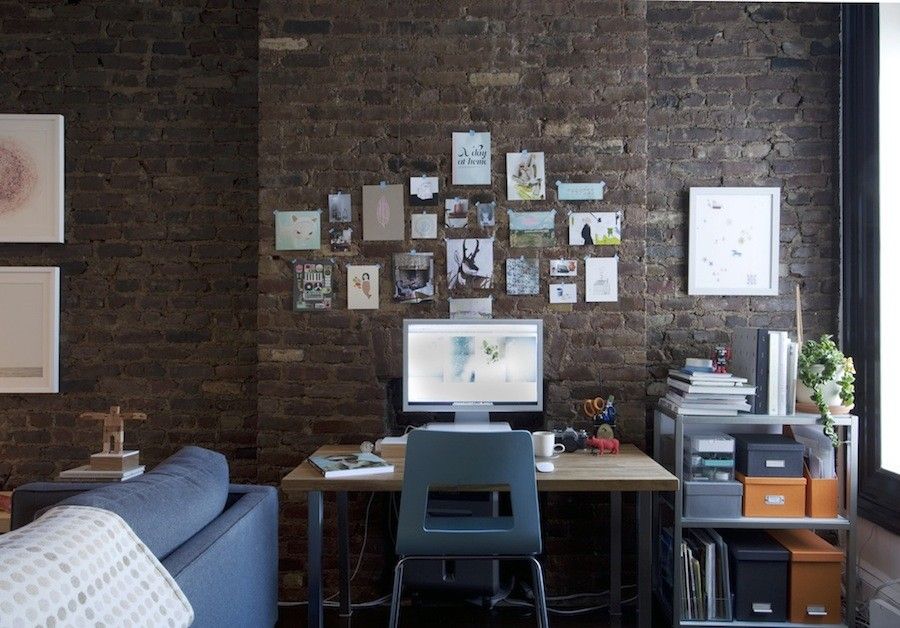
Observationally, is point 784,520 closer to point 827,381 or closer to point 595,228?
point 827,381

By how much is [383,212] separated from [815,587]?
2223 millimetres

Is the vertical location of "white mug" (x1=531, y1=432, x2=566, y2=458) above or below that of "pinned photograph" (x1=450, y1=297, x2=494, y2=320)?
below

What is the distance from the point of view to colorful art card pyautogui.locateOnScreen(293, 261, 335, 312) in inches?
117

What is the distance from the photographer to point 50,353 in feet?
10.5

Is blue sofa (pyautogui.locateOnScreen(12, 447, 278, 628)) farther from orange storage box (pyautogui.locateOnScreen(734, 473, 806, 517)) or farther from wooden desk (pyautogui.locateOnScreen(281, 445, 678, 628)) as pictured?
orange storage box (pyautogui.locateOnScreen(734, 473, 806, 517))

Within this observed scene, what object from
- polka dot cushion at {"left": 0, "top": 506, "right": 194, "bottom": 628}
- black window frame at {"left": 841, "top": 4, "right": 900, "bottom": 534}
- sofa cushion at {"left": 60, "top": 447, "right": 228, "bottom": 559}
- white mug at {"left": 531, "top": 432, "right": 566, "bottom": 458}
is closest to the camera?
polka dot cushion at {"left": 0, "top": 506, "right": 194, "bottom": 628}

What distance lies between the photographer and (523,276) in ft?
9.74

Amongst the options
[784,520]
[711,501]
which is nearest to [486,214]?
[711,501]

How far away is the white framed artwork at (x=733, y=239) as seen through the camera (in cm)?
310

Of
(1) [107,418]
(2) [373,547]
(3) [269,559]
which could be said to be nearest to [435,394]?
(2) [373,547]

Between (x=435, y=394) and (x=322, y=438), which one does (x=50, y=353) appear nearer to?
(x=322, y=438)

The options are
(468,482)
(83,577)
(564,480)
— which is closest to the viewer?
(83,577)

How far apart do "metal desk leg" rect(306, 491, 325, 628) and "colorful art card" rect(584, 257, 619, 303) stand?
139cm

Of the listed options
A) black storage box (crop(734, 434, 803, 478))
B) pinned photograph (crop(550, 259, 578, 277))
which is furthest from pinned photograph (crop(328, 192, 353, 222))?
black storage box (crop(734, 434, 803, 478))
